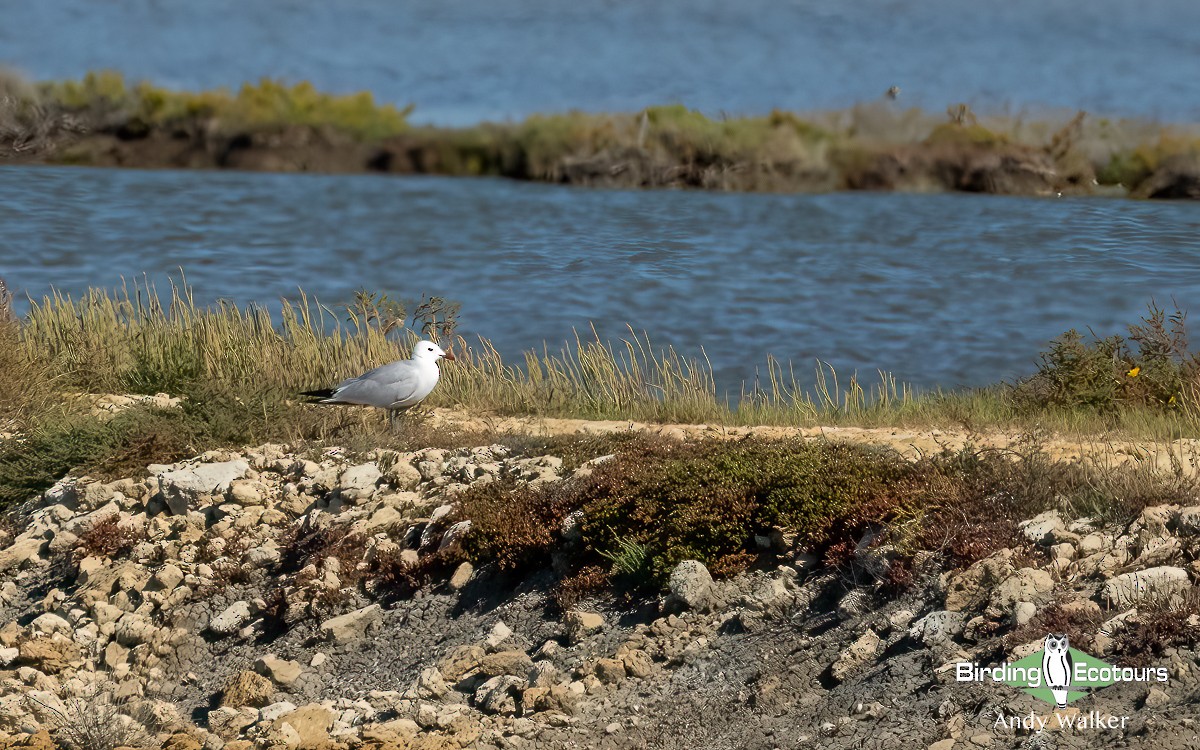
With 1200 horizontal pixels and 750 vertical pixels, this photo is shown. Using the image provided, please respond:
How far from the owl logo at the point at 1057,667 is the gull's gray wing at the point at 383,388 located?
15.8ft

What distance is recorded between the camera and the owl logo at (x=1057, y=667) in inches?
216

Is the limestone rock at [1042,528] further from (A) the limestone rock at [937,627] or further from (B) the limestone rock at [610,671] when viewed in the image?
(B) the limestone rock at [610,671]

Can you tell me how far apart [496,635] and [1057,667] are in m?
2.73

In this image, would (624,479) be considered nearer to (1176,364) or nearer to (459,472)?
(459,472)

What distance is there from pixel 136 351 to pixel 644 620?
8329 millimetres

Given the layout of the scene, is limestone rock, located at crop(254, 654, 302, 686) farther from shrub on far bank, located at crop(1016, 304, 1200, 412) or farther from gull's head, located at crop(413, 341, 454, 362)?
shrub on far bank, located at crop(1016, 304, 1200, 412)

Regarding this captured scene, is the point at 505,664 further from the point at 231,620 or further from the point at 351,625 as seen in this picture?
the point at 231,620

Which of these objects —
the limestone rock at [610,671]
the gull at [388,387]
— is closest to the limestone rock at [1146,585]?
the limestone rock at [610,671]

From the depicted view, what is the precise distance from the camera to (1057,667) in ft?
18.2

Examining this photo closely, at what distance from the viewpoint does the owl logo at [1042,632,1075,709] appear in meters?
5.48

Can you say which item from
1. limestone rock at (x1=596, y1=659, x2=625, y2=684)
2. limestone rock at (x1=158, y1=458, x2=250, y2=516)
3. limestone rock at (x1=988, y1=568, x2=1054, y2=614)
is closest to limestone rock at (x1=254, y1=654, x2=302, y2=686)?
limestone rock at (x1=596, y1=659, x2=625, y2=684)

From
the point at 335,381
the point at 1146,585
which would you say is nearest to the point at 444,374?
the point at 335,381

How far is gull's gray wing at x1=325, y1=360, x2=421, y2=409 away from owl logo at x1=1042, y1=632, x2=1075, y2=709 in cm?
481

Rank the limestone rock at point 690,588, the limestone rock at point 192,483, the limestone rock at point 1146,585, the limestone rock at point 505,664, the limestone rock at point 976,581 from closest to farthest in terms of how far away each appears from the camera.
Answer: the limestone rock at point 1146,585, the limestone rock at point 976,581, the limestone rock at point 505,664, the limestone rock at point 690,588, the limestone rock at point 192,483
